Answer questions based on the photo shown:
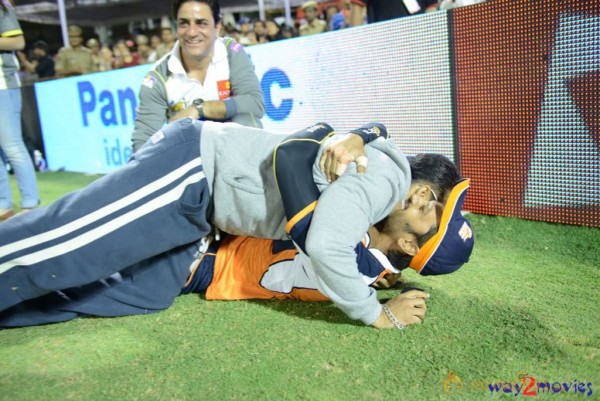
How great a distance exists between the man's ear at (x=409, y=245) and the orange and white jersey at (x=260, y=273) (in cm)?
15

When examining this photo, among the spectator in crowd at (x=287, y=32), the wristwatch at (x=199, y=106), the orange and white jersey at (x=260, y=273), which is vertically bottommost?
the orange and white jersey at (x=260, y=273)

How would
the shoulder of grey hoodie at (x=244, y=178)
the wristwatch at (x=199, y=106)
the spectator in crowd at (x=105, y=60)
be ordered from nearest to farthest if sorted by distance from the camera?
the shoulder of grey hoodie at (x=244, y=178)
the wristwatch at (x=199, y=106)
the spectator in crowd at (x=105, y=60)

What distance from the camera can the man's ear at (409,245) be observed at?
1874mm

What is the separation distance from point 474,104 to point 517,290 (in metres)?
1.28

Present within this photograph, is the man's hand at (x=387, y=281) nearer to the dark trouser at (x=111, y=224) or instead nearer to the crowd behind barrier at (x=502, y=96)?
the dark trouser at (x=111, y=224)

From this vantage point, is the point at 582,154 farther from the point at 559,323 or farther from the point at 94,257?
the point at 94,257

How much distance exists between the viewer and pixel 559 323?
184cm

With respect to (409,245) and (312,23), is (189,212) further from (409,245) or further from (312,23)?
(312,23)

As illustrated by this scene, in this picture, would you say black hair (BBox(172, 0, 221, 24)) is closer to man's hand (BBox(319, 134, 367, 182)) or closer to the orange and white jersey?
the orange and white jersey

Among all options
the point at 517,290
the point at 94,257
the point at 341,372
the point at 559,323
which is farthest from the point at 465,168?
the point at 94,257

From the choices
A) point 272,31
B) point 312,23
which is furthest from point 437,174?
point 272,31

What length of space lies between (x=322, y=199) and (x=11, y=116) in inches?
122

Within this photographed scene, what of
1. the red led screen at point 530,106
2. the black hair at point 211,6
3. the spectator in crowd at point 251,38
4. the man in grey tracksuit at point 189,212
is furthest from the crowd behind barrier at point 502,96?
the spectator in crowd at point 251,38

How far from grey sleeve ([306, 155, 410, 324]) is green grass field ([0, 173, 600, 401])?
0.21 metres
